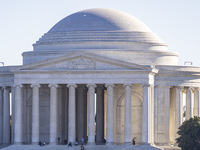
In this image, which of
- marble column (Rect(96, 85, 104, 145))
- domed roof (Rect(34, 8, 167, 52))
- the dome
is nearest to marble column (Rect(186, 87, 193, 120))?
the dome

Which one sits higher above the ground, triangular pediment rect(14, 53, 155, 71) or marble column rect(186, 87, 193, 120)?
triangular pediment rect(14, 53, 155, 71)

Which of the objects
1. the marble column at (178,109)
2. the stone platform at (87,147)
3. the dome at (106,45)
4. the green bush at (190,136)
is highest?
the dome at (106,45)

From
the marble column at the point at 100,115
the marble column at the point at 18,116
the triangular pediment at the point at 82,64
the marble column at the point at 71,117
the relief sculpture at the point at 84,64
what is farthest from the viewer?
the marble column at the point at 100,115

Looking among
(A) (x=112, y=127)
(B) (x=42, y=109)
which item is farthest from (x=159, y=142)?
(B) (x=42, y=109)

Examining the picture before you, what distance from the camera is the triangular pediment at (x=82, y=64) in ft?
599

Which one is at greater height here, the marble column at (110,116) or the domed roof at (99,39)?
the domed roof at (99,39)

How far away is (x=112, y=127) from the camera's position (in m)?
185

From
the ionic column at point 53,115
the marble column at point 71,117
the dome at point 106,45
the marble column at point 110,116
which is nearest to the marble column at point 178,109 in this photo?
the dome at point 106,45

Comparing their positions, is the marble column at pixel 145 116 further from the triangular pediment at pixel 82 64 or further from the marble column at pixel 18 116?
the marble column at pixel 18 116

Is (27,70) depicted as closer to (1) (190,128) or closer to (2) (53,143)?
(2) (53,143)

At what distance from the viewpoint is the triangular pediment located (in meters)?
183

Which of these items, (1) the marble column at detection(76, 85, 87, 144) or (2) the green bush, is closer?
(2) the green bush

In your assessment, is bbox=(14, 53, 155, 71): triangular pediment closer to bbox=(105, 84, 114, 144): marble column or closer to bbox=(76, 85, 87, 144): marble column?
bbox=(105, 84, 114, 144): marble column

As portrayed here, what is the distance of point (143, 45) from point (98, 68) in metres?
16.7
